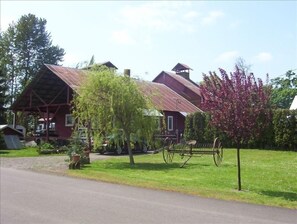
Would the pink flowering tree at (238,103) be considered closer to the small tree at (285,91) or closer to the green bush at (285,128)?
the green bush at (285,128)

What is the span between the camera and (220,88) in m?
12.4

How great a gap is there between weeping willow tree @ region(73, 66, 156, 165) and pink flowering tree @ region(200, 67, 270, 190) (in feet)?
28.0

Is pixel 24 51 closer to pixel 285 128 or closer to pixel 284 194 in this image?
pixel 285 128

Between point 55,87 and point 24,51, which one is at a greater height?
point 24,51

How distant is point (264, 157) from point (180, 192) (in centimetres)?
1272

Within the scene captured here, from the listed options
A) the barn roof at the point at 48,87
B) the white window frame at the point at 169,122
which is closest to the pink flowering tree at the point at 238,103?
the barn roof at the point at 48,87

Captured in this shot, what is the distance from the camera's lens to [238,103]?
40.0 ft

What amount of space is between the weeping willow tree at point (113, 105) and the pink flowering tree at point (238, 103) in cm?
855

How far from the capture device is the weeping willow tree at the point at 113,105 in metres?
20.5

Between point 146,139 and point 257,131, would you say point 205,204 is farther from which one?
point 146,139

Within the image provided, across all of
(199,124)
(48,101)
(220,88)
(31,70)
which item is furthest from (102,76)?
(31,70)

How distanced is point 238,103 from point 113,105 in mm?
9207

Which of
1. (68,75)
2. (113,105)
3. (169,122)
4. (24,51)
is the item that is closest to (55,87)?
(68,75)

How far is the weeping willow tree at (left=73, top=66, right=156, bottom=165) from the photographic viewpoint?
20.5 m
